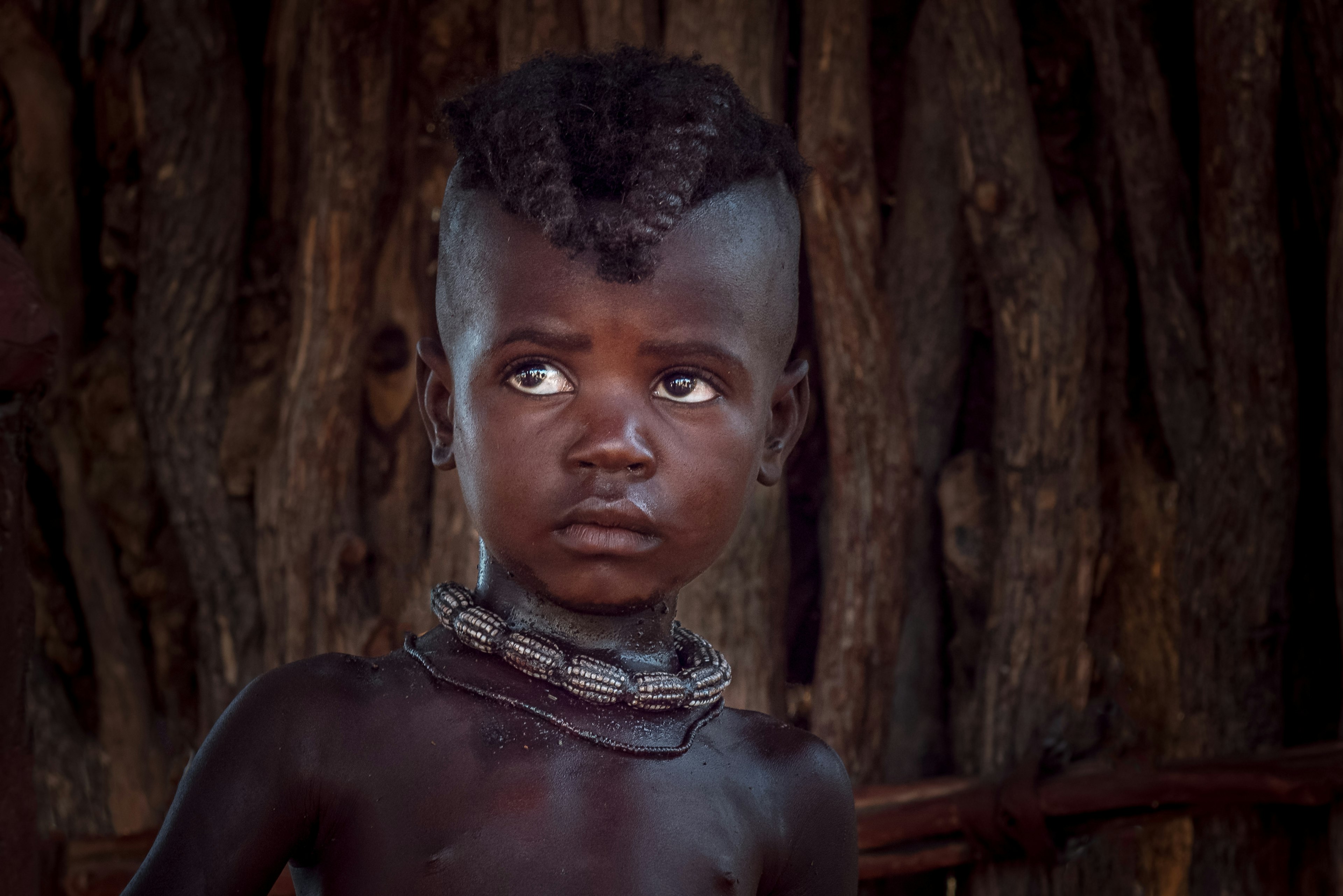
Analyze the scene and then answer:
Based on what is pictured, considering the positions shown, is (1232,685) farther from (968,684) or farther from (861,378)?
(861,378)

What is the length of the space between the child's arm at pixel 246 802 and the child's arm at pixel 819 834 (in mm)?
511

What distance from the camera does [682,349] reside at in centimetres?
135

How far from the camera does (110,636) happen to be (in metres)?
2.79

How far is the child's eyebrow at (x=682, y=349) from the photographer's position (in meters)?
1.34

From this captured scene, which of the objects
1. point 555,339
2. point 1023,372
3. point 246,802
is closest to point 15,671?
point 246,802

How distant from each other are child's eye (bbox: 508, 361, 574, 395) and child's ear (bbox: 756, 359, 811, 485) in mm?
281

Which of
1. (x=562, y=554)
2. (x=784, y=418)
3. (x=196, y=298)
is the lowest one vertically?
(x=562, y=554)

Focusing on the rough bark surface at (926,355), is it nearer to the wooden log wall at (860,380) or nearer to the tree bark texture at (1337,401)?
the wooden log wall at (860,380)

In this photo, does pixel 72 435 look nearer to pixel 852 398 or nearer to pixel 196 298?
pixel 196 298

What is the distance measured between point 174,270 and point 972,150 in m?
1.59

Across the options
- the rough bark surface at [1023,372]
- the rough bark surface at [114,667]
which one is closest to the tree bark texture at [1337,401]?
the rough bark surface at [1023,372]

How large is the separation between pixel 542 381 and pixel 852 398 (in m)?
1.35

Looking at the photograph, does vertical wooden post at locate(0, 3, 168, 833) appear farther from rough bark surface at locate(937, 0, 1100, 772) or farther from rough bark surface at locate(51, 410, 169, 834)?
rough bark surface at locate(937, 0, 1100, 772)

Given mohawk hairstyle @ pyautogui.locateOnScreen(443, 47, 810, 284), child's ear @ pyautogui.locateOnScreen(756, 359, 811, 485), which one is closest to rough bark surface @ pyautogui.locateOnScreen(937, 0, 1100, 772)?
child's ear @ pyautogui.locateOnScreen(756, 359, 811, 485)
